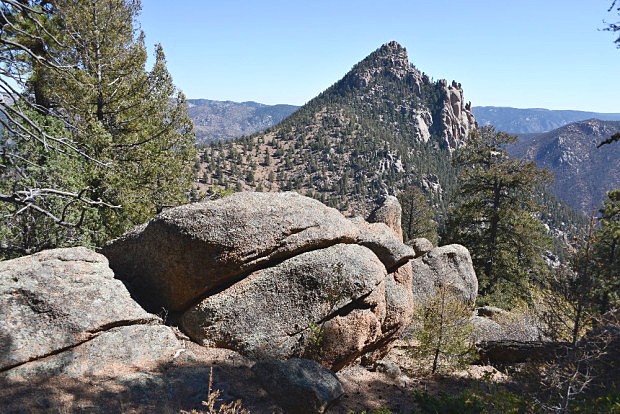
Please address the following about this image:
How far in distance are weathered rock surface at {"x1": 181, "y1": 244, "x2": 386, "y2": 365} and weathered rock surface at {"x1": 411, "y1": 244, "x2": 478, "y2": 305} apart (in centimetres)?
1065

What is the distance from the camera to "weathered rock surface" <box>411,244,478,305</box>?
22273 millimetres

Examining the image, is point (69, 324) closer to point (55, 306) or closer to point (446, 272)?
point (55, 306)

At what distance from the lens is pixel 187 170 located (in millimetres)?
19812

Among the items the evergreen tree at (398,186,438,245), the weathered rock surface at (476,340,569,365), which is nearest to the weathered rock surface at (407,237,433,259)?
the weathered rock surface at (476,340,569,365)

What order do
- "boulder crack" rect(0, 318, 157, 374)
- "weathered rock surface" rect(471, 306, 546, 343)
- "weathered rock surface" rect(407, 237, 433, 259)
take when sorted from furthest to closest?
1. "weathered rock surface" rect(407, 237, 433, 259)
2. "weathered rock surface" rect(471, 306, 546, 343)
3. "boulder crack" rect(0, 318, 157, 374)

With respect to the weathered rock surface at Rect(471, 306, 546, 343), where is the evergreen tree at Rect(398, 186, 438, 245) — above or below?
above

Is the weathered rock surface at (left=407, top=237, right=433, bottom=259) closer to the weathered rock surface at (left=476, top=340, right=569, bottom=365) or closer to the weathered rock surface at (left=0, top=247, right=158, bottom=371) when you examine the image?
the weathered rock surface at (left=476, top=340, right=569, bottom=365)

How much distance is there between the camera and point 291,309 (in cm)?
1154

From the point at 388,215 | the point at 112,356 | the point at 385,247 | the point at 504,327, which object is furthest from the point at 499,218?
the point at 112,356

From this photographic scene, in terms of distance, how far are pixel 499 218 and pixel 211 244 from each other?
22.8 meters

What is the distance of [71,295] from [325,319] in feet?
21.7

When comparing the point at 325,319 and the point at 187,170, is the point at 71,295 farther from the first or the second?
the point at 187,170

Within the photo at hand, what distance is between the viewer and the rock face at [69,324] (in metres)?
9.30

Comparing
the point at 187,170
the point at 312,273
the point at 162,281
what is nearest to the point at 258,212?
the point at 312,273
